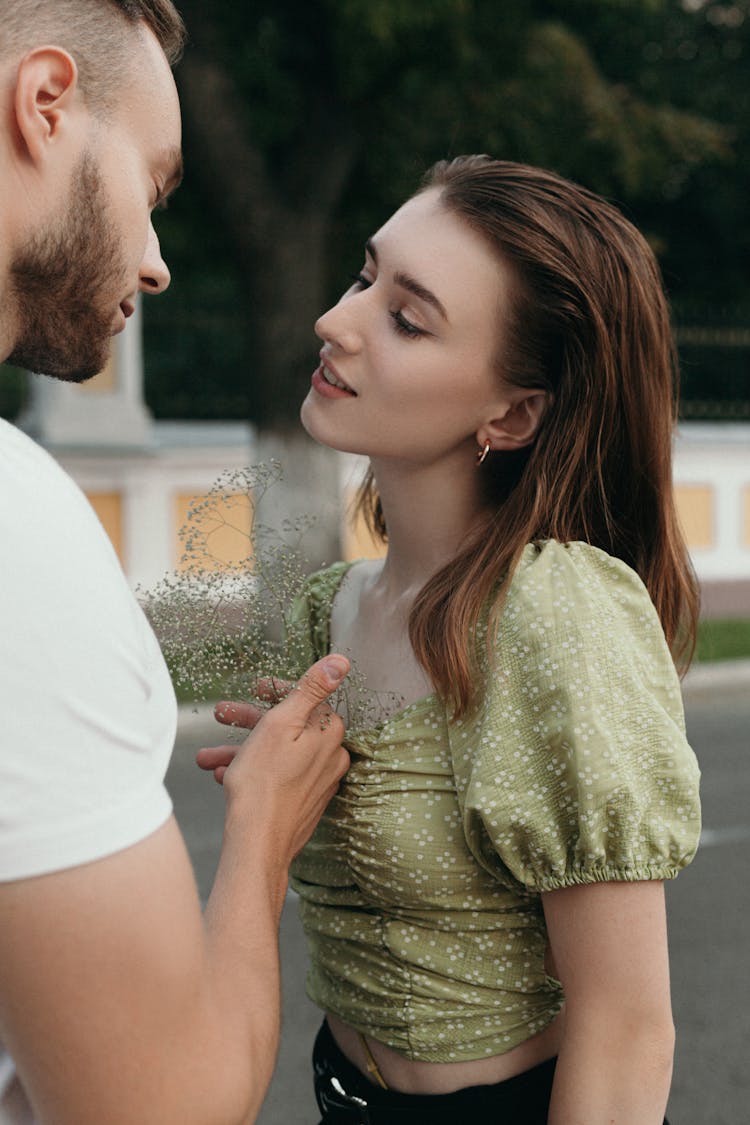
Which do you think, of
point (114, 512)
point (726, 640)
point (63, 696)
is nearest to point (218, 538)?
point (63, 696)

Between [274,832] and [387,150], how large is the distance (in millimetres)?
9045

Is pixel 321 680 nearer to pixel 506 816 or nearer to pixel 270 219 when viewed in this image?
pixel 506 816

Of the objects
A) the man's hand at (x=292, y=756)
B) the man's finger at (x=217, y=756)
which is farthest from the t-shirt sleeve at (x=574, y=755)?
the man's finger at (x=217, y=756)

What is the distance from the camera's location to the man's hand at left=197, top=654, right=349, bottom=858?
1.43 m

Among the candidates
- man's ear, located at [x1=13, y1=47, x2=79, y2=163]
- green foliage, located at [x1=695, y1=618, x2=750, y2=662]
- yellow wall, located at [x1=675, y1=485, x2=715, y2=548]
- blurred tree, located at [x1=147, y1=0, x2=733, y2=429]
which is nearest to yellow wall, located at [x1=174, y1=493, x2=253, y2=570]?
man's ear, located at [x1=13, y1=47, x2=79, y2=163]

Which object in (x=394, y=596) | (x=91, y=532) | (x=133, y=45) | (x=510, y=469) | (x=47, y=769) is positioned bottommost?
(x=394, y=596)

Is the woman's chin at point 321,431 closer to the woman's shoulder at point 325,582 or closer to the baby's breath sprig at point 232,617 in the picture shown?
the baby's breath sprig at point 232,617

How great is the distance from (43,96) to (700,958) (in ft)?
12.9

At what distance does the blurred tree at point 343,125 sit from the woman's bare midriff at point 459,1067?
7.34m

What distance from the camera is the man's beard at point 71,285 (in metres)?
1.24

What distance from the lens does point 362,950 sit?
5.47 feet

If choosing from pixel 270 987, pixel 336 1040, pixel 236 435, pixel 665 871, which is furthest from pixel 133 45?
pixel 236 435

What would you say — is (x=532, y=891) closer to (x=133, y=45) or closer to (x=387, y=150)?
(x=133, y=45)

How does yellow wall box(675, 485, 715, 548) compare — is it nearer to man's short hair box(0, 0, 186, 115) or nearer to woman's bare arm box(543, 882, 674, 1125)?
woman's bare arm box(543, 882, 674, 1125)
